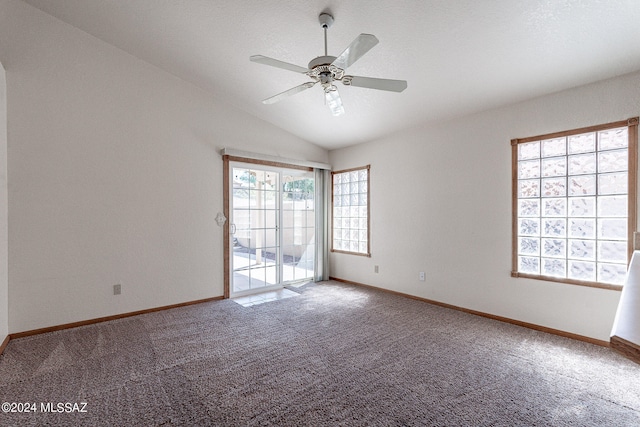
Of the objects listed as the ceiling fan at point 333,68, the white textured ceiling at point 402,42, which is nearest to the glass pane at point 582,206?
the white textured ceiling at point 402,42

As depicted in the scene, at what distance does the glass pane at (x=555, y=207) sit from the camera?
→ 3.17 metres

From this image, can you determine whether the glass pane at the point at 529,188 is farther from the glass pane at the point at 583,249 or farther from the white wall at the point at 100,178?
the white wall at the point at 100,178

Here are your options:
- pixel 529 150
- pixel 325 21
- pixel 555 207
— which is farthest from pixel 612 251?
pixel 325 21

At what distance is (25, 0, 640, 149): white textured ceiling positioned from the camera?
7.61 ft

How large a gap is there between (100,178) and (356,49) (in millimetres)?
3249

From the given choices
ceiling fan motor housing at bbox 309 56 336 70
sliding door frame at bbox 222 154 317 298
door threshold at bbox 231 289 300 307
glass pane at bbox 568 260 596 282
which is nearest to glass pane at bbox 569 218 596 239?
glass pane at bbox 568 260 596 282

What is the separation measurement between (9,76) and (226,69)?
2105 mm

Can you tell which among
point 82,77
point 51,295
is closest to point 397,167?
point 82,77

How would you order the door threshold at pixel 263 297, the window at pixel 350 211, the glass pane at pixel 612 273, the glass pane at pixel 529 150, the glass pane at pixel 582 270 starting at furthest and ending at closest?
the window at pixel 350 211, the door threshold at pixel 263 297, the glass pane at pixel 529 150, the glass pane at pixel 582 270, the glass pane at pixel 612 273

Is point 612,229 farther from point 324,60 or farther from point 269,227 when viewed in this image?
point 269,227

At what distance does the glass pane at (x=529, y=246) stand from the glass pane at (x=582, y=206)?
441mm

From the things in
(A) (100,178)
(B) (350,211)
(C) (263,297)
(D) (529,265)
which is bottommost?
(C) (263,297)

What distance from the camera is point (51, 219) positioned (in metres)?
3.24

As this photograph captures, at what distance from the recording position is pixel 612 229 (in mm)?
2893
